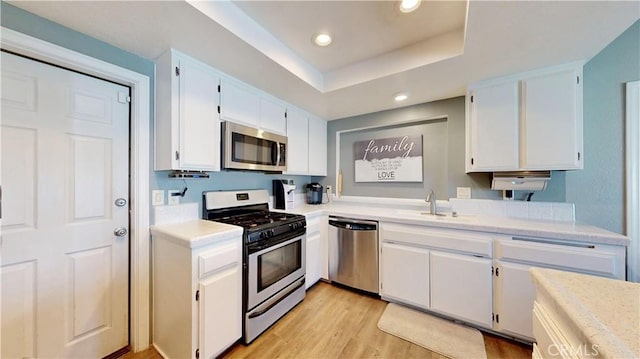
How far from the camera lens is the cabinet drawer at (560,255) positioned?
145 cm

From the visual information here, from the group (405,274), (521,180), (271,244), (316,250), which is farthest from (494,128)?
(271,244)

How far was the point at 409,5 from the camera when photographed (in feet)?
4.64

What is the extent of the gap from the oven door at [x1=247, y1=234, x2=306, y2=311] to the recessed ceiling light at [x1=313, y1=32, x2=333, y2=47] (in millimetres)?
1714

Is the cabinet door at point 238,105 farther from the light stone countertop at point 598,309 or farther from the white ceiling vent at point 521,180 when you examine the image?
the white ceiling vent at point 521,180

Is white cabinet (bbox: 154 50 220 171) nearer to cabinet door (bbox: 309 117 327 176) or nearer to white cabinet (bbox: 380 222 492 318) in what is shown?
cabinet door (bbox: 309 117 327 176)

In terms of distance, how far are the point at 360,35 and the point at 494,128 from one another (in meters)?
1.47

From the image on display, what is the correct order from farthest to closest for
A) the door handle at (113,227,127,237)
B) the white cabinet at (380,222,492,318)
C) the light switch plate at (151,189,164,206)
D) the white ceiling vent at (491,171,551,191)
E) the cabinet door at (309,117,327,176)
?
the cabinet door at (309,117,327,176) → the white ceiling vent at (491,171,551,191) → the white cabinet at (380,222,492,318) → the light switch plate at (151,189,164,206) → the door handle at (113,227,127,237)

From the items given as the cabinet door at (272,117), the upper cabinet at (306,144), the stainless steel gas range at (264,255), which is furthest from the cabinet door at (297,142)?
the stainless steel gas range at (264,255)

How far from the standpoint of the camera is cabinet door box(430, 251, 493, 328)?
1.77 metres

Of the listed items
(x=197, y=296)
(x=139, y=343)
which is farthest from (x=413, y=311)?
(x=139, y=343)

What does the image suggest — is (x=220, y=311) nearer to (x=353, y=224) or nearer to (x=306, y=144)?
(x=353, y=224)

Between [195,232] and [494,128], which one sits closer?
[195,232]

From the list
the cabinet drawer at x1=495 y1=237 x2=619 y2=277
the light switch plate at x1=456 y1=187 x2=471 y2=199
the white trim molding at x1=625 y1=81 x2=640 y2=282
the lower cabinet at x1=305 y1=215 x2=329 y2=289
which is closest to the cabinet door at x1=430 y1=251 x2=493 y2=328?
the cabinet drawer at x1=495 y1=237 x2=619 y2=277

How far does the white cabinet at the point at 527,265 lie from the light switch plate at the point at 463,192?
684 millimetres
